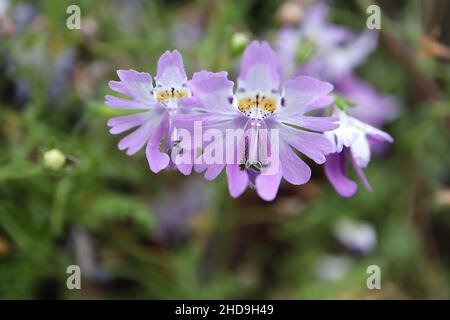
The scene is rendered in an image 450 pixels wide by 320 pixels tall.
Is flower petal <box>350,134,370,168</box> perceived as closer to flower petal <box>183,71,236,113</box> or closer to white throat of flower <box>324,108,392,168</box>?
white throat of flower <box>324,108,392,168</box>

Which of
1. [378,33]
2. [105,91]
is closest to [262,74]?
[105,91]

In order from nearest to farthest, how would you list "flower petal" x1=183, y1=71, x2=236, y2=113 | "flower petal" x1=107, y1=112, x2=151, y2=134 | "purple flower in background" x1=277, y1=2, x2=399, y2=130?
"flower petal" x1=183, y1=71, x2=236, y2=113 < "flower petal" x1=107, y1=112, x2=151, y2=134 < "purple flower in background" x1=277, y1=2, x2=399, y2=130

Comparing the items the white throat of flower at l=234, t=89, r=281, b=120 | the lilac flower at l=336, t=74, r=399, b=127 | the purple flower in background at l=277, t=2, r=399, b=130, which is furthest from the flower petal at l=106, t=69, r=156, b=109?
the lilac flower at l=336, t=74, r=399, b=127

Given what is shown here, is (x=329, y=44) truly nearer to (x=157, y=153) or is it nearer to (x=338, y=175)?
(x=338, y=175)

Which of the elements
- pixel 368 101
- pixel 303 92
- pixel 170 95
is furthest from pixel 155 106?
pixel 368 101

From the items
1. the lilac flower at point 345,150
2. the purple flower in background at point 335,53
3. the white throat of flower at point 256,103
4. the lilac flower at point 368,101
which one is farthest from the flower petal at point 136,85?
the lilac flower at point 368,101
